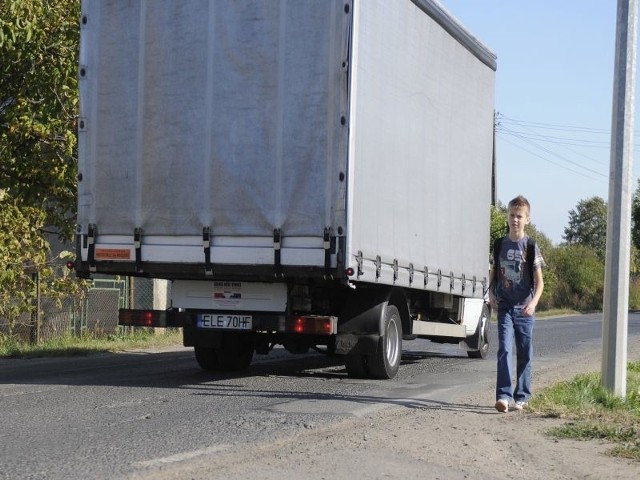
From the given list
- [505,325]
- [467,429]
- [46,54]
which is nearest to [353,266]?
[505,325]

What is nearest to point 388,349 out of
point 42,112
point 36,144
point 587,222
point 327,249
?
point 327,249

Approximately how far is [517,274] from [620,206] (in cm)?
117

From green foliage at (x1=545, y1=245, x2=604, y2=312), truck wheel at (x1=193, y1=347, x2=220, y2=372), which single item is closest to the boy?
truck wheel at (x1=193, y1=347, x2=220, y2=372)

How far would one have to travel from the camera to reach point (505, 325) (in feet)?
31.8

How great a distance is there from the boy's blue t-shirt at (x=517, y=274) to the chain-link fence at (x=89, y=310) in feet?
33.4

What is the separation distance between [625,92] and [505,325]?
7.86 ft

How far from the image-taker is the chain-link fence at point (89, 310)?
19.7m

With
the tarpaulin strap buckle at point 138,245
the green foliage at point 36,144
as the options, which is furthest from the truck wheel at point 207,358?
the green foliage at point 36,144

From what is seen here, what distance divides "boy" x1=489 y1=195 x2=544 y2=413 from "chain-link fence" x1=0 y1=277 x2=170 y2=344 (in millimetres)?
10198

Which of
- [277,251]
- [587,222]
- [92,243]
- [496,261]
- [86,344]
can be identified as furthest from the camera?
[587,222]

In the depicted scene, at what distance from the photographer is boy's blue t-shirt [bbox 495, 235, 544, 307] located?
9.73 metres

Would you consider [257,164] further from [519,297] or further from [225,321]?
[519,297]

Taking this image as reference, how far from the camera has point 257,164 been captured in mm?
11516

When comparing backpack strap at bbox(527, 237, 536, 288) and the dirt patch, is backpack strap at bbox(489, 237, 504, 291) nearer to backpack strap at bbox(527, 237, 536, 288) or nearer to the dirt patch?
backpack strap at bbox(527, 237, 536, 288)
